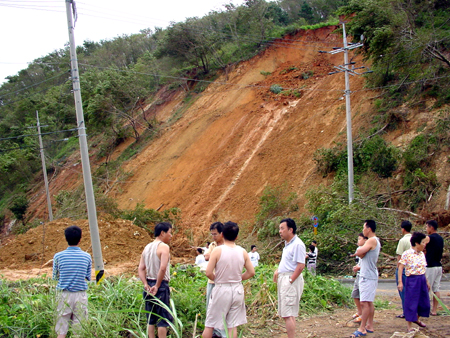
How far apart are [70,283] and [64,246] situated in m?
12.6

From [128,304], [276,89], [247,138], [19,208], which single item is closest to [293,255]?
[128,304]

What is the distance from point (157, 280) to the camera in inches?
193

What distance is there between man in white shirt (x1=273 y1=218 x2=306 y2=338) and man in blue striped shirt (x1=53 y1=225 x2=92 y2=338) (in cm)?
243

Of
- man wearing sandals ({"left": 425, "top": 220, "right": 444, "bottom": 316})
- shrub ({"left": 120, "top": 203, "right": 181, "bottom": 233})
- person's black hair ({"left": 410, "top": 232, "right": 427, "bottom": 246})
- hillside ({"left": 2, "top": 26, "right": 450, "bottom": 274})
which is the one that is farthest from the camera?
hillside ({"left": 2, "top": 26, "right": 450, "bottom": 274})

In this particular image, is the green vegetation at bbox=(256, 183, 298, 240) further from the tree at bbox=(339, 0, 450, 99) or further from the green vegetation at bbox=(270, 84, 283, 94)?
the green vegetation at bbox=(270, 84, 283, 94)

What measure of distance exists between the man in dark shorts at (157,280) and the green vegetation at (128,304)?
149 mm

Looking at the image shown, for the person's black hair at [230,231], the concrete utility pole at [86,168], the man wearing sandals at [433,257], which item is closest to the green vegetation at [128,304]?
the person's black hair at [230,231]

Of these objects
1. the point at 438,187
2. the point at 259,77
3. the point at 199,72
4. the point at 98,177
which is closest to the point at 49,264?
the point at 438,187

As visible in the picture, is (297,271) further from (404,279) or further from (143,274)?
(404,279)

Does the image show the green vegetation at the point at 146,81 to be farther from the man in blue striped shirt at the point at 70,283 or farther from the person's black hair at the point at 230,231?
the person's black hair at the point at 230,231

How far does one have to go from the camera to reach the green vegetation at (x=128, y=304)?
16.2 feet

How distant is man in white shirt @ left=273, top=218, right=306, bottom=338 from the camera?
16.5 feet

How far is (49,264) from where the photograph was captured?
1537 cm

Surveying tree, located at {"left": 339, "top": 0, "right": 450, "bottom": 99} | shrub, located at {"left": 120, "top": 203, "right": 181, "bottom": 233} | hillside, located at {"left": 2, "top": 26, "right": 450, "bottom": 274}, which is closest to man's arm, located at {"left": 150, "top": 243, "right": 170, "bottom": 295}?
hillside, located at {"left": 2, "top": 26, "right": 450, "bottom": 274}
